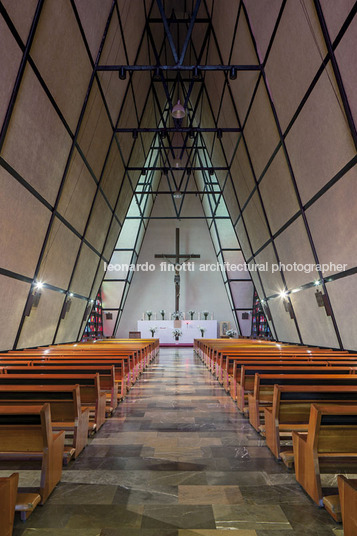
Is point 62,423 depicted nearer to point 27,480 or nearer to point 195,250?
point 27,480

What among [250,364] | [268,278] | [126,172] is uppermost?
[126,172]

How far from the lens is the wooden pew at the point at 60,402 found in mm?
2940

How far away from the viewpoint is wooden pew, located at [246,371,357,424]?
3623 mm

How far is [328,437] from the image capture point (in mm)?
2279

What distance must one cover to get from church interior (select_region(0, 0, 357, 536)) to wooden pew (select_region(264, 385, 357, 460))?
0.02m

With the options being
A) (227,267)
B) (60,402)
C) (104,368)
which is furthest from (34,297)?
(227,267)

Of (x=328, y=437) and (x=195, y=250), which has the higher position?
(x=195, y=250)

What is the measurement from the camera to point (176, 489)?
8.10 ft

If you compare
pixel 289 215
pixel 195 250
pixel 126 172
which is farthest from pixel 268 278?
pixel 195 250

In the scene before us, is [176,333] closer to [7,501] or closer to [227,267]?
[227,267]

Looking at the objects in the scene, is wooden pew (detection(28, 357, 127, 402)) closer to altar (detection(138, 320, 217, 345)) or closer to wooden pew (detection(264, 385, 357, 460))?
wooden pew (detection(264, 385, 357, 460))

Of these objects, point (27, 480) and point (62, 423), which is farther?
point (62, 423)

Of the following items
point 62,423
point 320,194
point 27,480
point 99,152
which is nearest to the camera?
point 27,480

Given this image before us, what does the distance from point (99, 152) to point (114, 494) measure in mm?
8148
